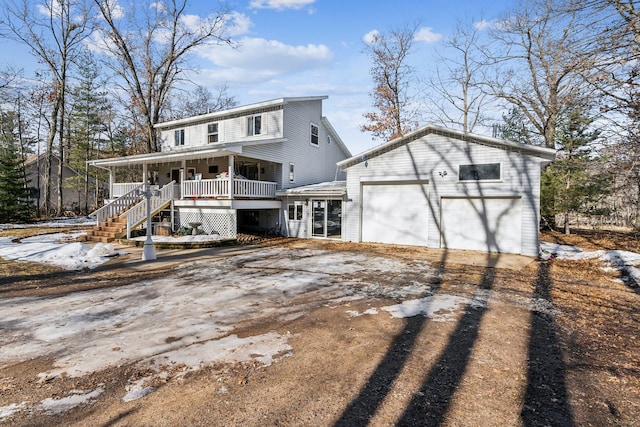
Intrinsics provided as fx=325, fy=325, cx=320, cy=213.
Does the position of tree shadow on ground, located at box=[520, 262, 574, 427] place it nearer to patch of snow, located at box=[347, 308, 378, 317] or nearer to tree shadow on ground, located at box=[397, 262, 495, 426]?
tree shadow on ground, located at box=[397, 262, 495, 426]

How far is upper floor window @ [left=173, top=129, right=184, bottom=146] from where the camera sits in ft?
69.6

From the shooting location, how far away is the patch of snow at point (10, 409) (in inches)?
110

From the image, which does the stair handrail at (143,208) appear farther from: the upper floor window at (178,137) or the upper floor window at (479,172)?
the upper floor window at (479,172)

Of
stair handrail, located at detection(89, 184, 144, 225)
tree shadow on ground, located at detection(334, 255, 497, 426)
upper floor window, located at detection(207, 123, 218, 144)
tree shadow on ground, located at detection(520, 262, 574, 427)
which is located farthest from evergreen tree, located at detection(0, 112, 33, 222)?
tree shadow on ground, located at detection(520, 262, 574, 427)

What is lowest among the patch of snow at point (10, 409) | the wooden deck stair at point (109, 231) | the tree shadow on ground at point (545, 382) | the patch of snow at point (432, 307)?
the tree shadow on ground at point (545, 382)

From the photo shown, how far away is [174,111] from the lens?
1238 inches

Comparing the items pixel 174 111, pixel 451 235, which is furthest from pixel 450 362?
pixel 174 111

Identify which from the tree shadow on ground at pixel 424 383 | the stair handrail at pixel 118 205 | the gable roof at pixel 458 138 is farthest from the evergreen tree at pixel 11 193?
the tree shadow on ground at pixel 424 383

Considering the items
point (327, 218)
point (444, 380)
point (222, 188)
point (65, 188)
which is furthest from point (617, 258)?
point (65, 188)

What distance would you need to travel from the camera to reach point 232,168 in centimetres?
1390

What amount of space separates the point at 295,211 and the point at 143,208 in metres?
7.09

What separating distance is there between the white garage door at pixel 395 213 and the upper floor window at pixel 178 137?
523 inches

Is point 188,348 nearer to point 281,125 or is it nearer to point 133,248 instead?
point 133,248

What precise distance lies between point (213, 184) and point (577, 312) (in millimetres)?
13373
